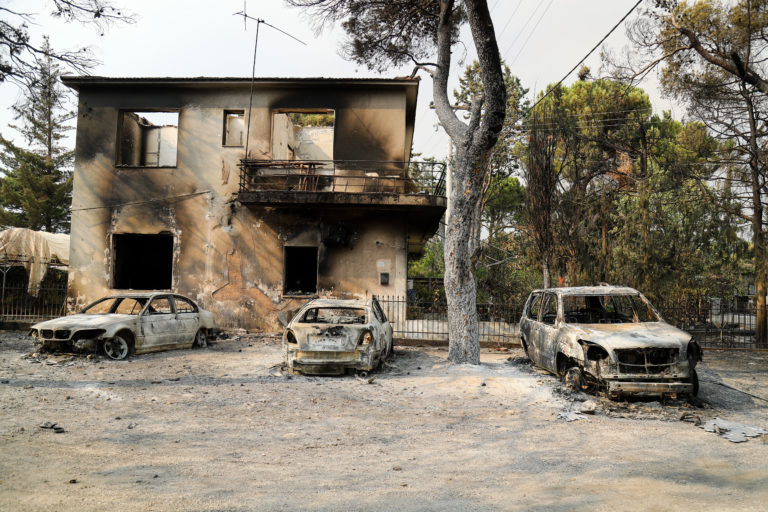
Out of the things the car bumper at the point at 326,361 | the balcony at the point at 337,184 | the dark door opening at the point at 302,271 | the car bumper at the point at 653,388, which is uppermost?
the balcony at the point at 337,184

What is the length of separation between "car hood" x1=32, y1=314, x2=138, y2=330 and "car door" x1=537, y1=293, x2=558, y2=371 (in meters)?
8.54

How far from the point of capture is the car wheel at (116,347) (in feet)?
33.4

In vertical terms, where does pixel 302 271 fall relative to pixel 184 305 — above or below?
above

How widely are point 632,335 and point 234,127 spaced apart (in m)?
14.1

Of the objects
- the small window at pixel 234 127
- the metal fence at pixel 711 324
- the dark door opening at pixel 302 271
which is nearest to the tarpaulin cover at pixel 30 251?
the small window at pixel 234 127

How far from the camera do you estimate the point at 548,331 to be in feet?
29.1

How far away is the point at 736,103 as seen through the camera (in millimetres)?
15633

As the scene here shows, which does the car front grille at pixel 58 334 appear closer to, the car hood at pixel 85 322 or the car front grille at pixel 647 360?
the car hood at pixel 85 322

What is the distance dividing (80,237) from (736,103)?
21.5 m

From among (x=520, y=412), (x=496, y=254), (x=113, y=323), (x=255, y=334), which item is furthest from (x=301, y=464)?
(x=496, y=254)

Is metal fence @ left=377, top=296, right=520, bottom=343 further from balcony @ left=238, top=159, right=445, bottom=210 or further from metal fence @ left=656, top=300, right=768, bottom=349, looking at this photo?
metal fence @ left=656, top=300, right=768, bottom=349

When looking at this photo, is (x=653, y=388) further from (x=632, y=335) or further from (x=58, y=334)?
(x=58, y=334)

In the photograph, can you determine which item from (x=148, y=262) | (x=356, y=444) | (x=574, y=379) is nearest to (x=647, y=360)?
(x=574, y=379)

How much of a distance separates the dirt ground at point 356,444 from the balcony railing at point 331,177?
721cm
